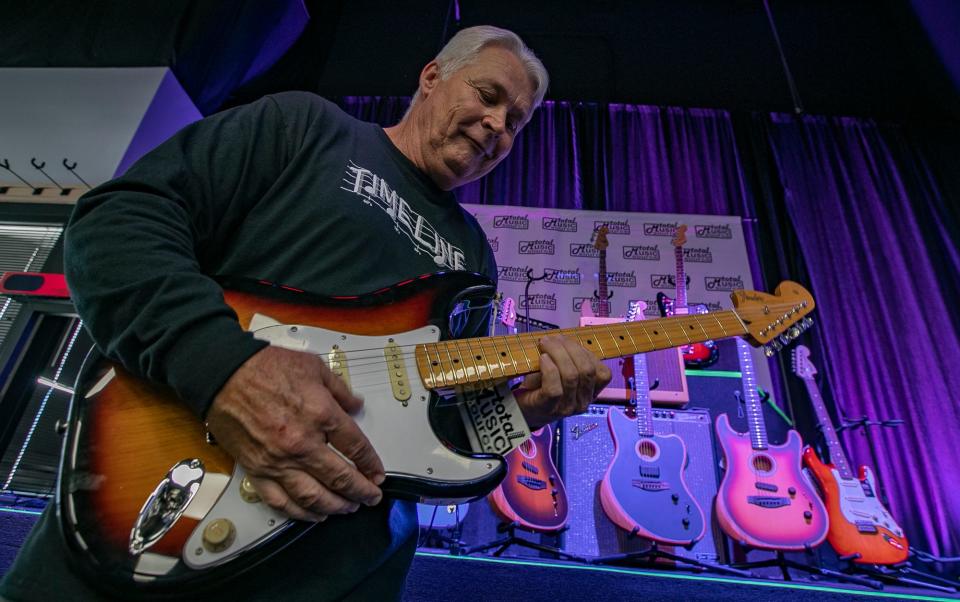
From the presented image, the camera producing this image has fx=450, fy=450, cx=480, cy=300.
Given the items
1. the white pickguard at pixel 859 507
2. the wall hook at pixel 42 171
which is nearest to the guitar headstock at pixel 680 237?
the white pickguard at pixel 859 507

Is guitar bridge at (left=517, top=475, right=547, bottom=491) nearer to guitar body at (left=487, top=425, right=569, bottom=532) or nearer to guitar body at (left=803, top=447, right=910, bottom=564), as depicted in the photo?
guitar body at (left=487, top=425, right=569, bottom=532)

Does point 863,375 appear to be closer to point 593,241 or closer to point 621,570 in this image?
point 593,241

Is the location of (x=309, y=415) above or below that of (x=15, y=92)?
below

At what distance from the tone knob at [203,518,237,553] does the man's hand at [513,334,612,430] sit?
0.63m

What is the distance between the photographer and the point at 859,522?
2.62 m

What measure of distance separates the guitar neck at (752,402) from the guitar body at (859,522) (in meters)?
0.41

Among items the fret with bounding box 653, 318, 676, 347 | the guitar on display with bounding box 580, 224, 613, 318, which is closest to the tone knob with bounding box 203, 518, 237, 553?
the fret with bounding box 653, 318, 676, 347

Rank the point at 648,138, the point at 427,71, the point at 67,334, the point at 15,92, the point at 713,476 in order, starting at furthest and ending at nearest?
the point at 648,138
the point at 15,92
the point at 67,334
the point at 713,476
the point at 427,71

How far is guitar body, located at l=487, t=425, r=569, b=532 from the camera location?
265cm

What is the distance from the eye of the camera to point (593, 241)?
4445mm

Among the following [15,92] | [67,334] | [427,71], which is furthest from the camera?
[15,92]

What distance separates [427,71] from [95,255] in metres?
1.28

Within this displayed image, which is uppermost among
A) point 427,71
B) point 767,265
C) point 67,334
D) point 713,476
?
point 767,265

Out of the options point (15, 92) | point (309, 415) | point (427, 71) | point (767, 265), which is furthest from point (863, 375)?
point (15, 92)
